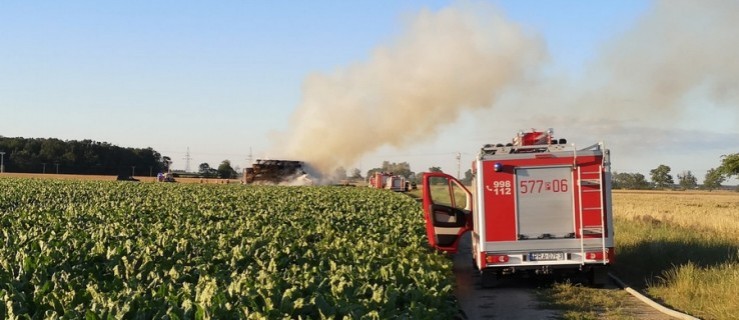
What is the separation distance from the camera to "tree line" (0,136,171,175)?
121312mm

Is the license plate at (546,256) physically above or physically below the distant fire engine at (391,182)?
below

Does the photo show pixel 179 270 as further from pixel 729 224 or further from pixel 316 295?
pixel 729 224

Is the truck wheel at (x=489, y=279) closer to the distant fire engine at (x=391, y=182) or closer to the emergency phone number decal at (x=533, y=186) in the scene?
the emergency phone number decal at (x=533, y=186)

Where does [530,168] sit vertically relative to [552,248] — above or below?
above

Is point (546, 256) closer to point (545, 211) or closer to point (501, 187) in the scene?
point (545, 211)

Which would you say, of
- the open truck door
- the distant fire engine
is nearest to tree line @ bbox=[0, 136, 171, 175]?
the distant fire engine

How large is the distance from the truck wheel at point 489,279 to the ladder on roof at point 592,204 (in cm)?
196

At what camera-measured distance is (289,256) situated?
35.1 feet

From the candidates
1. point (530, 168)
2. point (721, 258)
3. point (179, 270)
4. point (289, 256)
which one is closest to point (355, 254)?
point (289, 256)

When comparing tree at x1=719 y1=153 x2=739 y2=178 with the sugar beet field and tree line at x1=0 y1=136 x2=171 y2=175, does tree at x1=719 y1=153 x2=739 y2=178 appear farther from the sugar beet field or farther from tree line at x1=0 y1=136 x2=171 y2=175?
tree line at x1=0 y1=136 x2=171 y2=175

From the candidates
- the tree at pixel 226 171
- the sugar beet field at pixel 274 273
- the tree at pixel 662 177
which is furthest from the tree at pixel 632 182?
the sugar beet field at pixel 274 273

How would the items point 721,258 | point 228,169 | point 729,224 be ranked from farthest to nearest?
1. point 228,169
2. point 729,224
3. point 721,258

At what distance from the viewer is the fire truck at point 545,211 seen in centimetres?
1322

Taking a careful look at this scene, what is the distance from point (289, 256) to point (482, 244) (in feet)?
13.9
